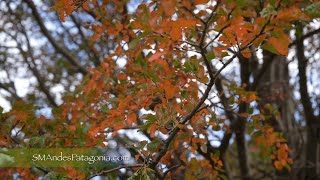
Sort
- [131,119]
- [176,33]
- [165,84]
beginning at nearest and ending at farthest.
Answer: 1. [176,33]
2. [165,84]
3. [131,119]

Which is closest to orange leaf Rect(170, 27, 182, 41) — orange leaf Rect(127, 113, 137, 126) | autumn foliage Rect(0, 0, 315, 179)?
autumn foliage Rect(0, 0, 315, 179)

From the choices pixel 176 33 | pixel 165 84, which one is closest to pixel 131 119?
pixel 165 84

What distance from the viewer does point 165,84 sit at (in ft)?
6.88

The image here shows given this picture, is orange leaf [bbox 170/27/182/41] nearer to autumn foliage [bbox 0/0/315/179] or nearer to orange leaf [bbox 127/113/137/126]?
autumn foliage [bbox 0/0/315/179]

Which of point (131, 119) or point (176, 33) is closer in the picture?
point (176, 33)

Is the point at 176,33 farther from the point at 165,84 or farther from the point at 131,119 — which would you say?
the point at 131,119

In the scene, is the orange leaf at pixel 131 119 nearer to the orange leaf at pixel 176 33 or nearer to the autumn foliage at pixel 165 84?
the autumn foliage at pixel 165 84

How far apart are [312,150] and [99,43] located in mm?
3044

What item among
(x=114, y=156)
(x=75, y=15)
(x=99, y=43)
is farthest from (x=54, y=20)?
(x=114, y=156)

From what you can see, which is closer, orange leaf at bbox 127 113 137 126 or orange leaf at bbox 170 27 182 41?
orange leaf at bbox 170 27 182 41

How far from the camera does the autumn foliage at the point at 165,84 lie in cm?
165

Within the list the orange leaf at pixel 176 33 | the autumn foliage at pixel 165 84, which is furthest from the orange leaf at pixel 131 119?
the orange leaf at pixel 176 33

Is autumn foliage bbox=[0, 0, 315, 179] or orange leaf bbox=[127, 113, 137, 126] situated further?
orange leaf bbox=[127, 113, 137, 126]

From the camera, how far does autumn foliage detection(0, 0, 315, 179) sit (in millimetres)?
1647
